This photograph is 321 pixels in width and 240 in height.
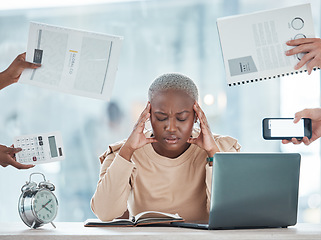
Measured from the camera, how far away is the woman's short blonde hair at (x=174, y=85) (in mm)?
1850

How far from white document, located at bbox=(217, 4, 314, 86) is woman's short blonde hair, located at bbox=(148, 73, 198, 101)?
158 millimetres

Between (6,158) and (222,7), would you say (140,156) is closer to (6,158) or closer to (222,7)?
(6,158)

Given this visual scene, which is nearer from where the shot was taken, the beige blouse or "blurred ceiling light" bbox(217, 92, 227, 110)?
the beige blouse

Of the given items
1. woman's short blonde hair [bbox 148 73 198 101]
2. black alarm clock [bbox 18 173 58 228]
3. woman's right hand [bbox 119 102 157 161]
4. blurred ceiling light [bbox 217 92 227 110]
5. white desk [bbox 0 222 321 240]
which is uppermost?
blurred ceiling light [bbox 217 92 227 110]

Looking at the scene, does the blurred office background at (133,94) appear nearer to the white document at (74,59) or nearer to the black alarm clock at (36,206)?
the white document at (74,59)

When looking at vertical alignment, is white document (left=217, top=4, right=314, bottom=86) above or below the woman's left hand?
above

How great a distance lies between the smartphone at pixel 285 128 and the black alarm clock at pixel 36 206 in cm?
82

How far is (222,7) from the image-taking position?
11.8ft

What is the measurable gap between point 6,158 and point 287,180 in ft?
3.42

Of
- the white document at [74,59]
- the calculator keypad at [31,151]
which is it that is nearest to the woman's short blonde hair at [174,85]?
the white document at [74,59]

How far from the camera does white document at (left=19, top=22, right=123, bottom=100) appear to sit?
187 centimetres

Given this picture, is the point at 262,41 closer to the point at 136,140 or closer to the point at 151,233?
the point at 136,140

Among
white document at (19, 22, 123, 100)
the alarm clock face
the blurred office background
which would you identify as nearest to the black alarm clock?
the alarm clock face

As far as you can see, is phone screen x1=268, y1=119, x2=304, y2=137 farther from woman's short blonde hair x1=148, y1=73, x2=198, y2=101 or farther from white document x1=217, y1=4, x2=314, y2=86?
woman's short blonde hair x1=148, y1=73, x2=198, y2=101
